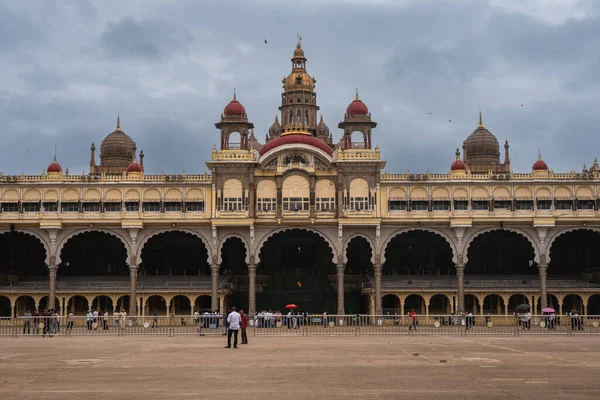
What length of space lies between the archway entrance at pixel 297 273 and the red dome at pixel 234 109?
1119 cm

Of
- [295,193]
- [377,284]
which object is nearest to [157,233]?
[295,193]

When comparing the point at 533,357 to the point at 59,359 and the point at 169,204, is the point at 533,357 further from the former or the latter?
the point at 169,204

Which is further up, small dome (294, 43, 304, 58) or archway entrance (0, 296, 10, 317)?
small dome (294, 43, 304, 58)

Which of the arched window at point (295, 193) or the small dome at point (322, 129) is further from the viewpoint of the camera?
the small dome at point (322, 129)

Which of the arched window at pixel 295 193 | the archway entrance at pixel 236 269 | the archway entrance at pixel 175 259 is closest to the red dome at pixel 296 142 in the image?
the arched window at pixel 295 193

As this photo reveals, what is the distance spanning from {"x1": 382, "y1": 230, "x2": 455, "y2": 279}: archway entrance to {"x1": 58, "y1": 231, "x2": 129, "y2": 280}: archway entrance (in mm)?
23714

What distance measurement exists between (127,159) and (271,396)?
7042 centimetres

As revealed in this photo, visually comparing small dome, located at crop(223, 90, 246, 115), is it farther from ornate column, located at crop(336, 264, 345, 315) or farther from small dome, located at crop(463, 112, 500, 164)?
small dome, located at crop(463, 112, 500, 164)

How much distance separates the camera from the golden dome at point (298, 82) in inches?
3086

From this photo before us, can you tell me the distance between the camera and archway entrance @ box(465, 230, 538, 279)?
72.1 m

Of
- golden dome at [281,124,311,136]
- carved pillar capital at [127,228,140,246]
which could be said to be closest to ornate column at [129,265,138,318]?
carved pillar capital at [127,228,140,246]

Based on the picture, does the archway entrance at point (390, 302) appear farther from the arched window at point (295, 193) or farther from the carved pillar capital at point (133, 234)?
the carved pillar capital at point (133, 234)

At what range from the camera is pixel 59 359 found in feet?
88.3

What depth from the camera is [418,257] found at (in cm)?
7300
